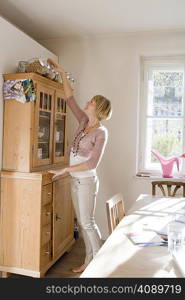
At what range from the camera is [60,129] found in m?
3.34

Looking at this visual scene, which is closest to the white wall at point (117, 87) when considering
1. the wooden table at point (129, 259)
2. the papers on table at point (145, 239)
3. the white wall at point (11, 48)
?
the white wall at point (11, 48)

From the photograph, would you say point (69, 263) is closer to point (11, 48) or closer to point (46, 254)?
point (46, 254)

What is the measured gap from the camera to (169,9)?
293 cm

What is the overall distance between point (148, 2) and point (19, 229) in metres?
2.22

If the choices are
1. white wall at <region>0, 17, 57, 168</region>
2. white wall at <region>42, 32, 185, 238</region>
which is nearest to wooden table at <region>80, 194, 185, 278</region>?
white wall at <region>0, 17, 57, 168</region>

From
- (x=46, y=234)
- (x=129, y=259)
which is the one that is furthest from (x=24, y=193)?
(x=129, y=259)

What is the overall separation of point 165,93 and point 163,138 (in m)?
0.51

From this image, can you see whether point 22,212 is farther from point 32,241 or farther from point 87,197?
point 87,197

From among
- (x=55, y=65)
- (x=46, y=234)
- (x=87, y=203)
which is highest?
(x=55, y=65)

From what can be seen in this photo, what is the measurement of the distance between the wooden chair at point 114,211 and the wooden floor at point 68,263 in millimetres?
898

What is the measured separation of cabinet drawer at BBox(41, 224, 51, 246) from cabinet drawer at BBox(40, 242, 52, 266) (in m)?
0.04

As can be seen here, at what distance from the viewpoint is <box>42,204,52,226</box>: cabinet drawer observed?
2658 mm

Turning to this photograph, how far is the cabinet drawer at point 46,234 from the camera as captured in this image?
8.73ft

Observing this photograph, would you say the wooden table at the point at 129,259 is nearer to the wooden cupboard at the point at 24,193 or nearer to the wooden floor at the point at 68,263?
the wooden cupboard at the point at 24,193
